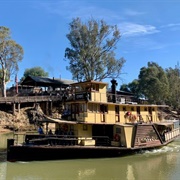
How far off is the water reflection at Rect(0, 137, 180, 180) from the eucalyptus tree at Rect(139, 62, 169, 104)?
1593 inches

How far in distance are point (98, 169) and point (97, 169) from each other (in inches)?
2.3

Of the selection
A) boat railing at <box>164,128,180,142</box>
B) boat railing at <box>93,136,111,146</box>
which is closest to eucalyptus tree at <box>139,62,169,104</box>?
boat railing at <box>164,128,180,142</box>

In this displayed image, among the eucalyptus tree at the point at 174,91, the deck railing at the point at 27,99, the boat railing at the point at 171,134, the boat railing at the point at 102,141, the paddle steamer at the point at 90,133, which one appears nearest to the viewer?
the paddle steamer at the point at 90,133

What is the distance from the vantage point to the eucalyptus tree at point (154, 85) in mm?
58906

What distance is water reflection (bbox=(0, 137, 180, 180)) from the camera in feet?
50.0

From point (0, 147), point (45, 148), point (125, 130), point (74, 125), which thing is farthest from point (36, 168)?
point (0, 147)

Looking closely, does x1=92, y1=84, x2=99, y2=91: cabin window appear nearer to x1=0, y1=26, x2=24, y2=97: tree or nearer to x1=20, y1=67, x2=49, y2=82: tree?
x1=0, y1=26, x2=24, y2=97: tree

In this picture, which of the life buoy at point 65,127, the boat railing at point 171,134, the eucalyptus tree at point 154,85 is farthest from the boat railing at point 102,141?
the eucalyptus tree at point 154,85

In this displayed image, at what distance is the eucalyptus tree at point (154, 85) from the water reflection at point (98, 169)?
1593 inches

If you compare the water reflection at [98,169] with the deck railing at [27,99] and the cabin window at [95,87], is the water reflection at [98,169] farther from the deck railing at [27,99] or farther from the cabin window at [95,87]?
the deck railing at [27,99]

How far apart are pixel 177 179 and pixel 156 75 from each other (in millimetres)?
48820

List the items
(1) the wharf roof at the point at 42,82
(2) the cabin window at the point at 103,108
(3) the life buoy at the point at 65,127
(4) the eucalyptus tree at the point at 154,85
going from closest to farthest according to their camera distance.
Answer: (3) the life buoy at the point at 65,127 < (2) the cabin window at the point at 103,108 < (1) the wharf roof at the point at 42,82 < (4) the eucalyptus tree at the point at 154,85

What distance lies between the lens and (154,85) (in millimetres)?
59281

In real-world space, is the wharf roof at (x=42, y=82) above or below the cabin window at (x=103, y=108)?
above
